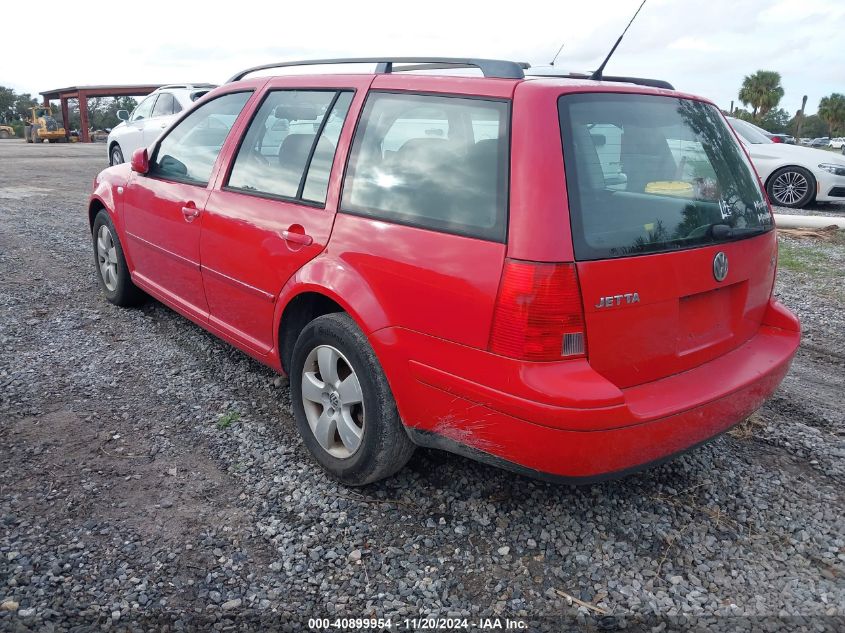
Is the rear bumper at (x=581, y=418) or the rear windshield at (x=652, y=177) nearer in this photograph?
the rear bumper at (x=581, y=418)

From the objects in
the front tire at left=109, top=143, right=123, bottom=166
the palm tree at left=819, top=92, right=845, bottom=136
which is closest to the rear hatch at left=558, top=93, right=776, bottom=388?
the front tire at left=109, top=143, right=123, bottom=166

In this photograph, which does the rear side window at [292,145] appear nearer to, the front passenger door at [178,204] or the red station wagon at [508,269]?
the red station wagon at [508,269]

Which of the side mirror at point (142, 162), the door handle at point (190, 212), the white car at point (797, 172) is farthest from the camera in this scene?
the white car at point (797, 172)

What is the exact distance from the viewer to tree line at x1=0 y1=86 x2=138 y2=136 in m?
50.9

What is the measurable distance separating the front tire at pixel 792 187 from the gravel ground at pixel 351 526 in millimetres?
8826

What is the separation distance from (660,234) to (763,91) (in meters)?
49.1

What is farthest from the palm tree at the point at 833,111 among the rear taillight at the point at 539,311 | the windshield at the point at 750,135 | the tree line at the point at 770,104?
the rear taillight at the point at 539,311

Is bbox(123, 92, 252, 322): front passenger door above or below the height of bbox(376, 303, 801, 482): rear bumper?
above

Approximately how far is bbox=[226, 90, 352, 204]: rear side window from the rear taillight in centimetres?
116

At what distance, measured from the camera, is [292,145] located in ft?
11.1

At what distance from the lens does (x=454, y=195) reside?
2.53 metres

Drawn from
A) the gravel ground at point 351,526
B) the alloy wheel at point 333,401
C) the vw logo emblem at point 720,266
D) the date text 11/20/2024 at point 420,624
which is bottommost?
the date text 11/20/2024 at point 420,624

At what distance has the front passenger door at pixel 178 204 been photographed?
3914 millimetres

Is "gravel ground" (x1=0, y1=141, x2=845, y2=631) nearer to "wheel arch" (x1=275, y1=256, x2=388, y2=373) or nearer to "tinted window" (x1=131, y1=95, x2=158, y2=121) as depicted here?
"wheel arch" (x1=275, y1=256, x2=388, y2=373)
